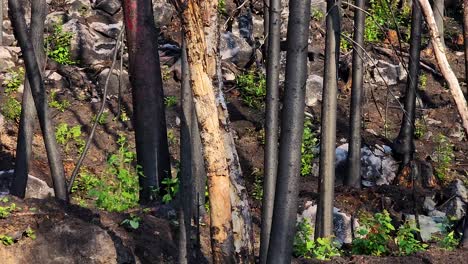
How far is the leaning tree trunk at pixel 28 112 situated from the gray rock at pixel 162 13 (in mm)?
11126

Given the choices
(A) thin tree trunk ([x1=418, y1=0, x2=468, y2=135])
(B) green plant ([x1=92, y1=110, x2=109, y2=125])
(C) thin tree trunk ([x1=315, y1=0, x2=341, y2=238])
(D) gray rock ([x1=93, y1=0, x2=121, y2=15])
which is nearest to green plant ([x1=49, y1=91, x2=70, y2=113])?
(B) green plant ([x1=92, y1=110, x2=109, y2=125])

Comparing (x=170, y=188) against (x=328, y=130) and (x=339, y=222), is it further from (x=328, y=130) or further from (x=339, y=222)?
(x=339, y=222)

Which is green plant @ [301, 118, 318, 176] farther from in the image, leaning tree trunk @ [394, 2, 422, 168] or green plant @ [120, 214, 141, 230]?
green plant @ [120, 214, 141, 230]

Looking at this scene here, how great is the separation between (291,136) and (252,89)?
13.2 metres

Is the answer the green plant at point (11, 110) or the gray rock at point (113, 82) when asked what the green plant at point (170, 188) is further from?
the gray rock at point (113, 82)

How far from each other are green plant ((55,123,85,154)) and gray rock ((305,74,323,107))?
5.93 metres

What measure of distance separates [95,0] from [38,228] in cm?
1458

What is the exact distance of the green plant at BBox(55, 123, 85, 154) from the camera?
16500 mm

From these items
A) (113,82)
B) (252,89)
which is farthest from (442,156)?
(113,82)

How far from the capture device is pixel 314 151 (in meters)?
17.0

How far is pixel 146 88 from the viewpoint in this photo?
476 inches

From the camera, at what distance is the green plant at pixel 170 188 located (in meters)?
10.7

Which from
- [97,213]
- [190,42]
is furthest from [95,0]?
[190,42]

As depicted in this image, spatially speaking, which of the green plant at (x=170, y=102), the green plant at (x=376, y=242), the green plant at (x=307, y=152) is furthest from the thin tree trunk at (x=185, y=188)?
the green plant at (x=170, y=102)
